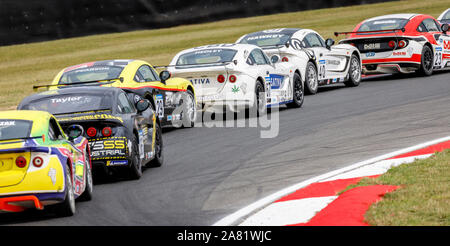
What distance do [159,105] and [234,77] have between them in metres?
1.69

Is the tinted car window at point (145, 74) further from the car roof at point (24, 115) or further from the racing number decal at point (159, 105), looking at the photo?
the car roof at point (24, 115)

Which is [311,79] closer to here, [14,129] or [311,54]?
[311,54]

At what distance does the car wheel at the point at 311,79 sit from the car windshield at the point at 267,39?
80 centimetres

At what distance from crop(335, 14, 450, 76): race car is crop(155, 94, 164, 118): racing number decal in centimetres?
737

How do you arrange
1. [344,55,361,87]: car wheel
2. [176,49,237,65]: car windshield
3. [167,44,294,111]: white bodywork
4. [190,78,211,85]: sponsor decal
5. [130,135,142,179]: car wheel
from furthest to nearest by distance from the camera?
[344,55,361,87]: car wheel → [176,49,237,65]: car windshield → [190,78,211,85]: sponsor decal → [167,44,294,111]: white bodywork → [130,135,142,179]: car wheel

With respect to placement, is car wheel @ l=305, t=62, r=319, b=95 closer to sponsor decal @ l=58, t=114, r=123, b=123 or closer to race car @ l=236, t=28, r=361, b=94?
race car @ l=236, t=28, r=361, b=94

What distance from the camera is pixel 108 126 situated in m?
9.40

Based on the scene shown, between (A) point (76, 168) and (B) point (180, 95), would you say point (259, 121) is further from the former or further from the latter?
(A) point (76, 168)

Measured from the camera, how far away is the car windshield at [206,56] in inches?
603

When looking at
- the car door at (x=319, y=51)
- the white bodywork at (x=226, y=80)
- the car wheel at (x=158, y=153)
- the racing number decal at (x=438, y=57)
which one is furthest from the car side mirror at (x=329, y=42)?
the car wheel at (x=158, y=153)

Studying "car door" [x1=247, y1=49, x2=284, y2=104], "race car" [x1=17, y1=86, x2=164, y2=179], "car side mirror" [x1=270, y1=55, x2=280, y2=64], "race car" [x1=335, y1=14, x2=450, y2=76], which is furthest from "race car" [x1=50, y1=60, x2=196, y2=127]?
"race car" [x1=335, y1=14, x2=450, y2=76]

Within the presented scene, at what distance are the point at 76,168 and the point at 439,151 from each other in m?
4.13

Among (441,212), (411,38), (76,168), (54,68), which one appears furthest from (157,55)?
(441,212)

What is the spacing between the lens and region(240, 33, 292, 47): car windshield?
60.1 ft
